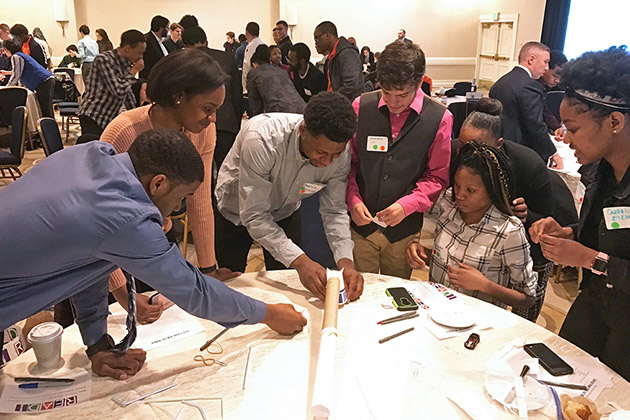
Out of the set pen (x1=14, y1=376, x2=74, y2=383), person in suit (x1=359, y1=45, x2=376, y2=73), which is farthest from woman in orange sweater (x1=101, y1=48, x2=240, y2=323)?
person in suit (x1=359, y1=45, x2=376, y2=73)

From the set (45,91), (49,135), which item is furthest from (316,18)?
(49,135)

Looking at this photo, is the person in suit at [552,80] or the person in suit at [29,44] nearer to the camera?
the person in suit at [552,80]

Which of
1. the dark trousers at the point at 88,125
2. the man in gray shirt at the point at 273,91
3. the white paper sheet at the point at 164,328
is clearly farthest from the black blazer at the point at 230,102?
the white paper sheet at the point at 164,328

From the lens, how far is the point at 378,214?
1914 mm

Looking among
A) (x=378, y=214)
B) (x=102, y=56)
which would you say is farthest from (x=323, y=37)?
(x=378, y=214)

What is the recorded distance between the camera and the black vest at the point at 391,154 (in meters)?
1.97

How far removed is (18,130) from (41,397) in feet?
12.6

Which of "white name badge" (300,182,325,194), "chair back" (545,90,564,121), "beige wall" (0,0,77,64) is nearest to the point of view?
"white name badge" (300,182,325,194)

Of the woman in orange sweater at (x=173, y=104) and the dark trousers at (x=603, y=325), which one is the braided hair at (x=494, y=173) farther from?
the woman in orange sweater at (x=173, y=104)

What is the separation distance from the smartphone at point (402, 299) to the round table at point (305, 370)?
0.04m

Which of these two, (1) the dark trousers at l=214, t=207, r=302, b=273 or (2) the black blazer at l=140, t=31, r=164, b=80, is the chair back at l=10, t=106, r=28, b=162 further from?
(1) the dark trousers at l=214, t=207, r=302, b=273

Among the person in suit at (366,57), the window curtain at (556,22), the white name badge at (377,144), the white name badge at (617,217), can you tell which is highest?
the window curtain at (556,22)

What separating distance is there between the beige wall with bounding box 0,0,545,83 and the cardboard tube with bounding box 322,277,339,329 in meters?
9.40

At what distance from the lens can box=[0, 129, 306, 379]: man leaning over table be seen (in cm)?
96
